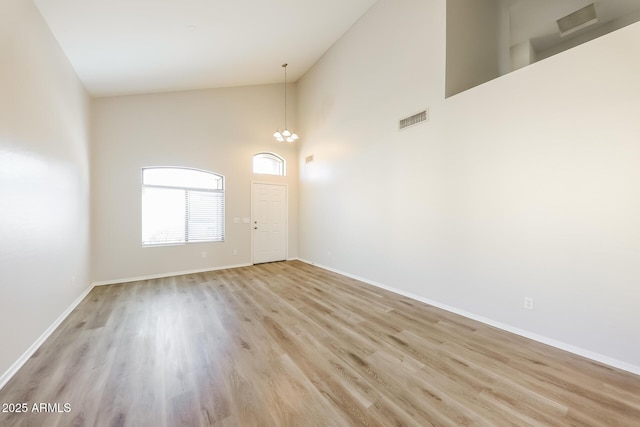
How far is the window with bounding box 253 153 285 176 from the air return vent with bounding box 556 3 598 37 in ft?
19.3

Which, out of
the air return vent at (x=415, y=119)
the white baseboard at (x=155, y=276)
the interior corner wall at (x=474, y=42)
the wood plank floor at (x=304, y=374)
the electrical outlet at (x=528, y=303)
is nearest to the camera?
the wood plank floor at (x=304, y=374)

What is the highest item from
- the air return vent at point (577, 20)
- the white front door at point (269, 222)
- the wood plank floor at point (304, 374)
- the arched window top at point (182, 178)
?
the air return vent at point (577, 20)

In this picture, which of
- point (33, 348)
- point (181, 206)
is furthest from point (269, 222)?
point (33, 348)

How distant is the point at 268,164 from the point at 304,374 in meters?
5.49

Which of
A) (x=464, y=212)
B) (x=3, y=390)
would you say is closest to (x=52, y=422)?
(x=3, y=390)

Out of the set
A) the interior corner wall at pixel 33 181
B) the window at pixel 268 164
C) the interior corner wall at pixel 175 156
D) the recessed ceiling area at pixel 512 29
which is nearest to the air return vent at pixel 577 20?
the recessed ceiling area at pixel 512 29

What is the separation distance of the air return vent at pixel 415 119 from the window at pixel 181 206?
4144 millimetres

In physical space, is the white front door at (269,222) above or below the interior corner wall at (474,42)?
below

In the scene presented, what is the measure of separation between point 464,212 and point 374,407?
8.22 feet

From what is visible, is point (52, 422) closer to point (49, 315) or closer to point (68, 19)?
point (49, 315)

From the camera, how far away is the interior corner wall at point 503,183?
83.2 inches

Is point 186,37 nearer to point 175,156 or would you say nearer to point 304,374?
point 175,156

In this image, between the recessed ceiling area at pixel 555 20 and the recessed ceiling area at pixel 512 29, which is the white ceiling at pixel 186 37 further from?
the recessed ceiling area at pixel 555 20

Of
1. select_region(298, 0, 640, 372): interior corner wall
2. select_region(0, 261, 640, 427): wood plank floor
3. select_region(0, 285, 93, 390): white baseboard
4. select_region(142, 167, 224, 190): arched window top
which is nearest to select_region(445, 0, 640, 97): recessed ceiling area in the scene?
select_region(298, 0, 640, 372): interior corner wall
